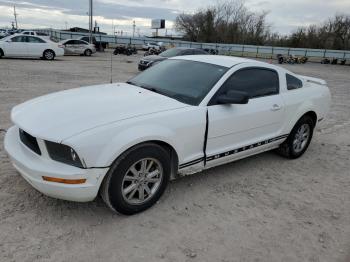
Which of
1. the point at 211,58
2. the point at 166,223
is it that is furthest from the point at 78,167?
the point at 211,58

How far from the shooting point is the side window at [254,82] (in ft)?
13.4

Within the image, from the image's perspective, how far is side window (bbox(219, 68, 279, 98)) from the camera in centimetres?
407

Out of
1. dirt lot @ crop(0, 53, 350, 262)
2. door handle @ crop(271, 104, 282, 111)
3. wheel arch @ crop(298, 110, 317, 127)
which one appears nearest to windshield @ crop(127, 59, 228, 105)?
door handle @ crop(271, 104, 282, 111)

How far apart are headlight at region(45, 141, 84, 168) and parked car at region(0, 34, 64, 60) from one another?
59.4 feet

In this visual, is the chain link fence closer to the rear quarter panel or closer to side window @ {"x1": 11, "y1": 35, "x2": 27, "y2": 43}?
side window @ {"x1": 11, "y1": 35, "x2": 27, "y2": 43}

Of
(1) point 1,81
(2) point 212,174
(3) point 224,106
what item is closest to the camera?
(3) point 224,106

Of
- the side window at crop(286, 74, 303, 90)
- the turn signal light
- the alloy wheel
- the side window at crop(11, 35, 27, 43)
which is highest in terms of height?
the side window at crop(11, 35, 27, 43)

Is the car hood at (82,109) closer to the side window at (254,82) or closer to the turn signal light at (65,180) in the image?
the turn signal light at (65,180)

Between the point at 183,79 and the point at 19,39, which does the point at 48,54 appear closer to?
the point at 19,39

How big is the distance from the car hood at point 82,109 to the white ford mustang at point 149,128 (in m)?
0.01

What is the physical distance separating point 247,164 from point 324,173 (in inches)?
44.3

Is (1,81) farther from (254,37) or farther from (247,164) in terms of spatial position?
(254,37)

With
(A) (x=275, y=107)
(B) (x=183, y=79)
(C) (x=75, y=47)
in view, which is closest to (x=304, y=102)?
(A) (x=275, y=107)

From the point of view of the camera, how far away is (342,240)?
3207 mm
